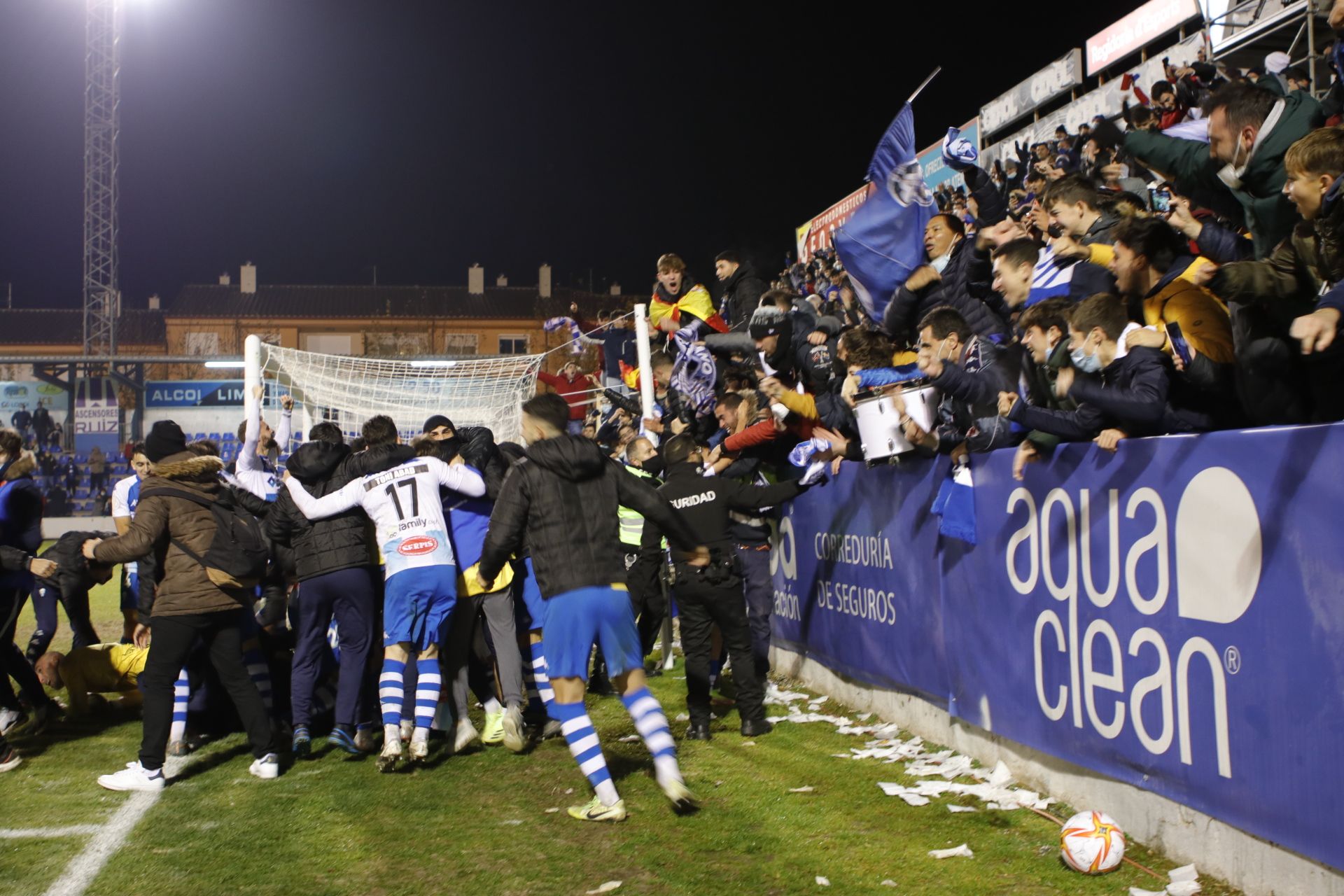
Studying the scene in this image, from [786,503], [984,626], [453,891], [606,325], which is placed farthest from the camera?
[606,325]

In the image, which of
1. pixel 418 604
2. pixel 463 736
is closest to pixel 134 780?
pixel 418 604

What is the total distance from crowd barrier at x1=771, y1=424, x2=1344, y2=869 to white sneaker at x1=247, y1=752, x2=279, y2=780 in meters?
3.85

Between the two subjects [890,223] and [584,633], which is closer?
[584,633]

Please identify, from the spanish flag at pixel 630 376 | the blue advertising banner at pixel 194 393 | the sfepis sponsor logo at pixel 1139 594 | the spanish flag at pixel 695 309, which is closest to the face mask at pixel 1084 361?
the sfepis sponsor logo at pixel 1139 594

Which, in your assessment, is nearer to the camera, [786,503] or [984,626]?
[984,626]

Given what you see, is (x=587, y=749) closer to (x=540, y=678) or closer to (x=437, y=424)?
(x=540, y=678)

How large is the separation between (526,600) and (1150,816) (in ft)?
14.3

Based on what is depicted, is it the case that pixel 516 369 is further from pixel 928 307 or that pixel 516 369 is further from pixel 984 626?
pixel 984 626

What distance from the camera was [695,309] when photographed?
11211 millimetres

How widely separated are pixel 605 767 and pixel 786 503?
395 centimetres

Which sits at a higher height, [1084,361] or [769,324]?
[769,324]

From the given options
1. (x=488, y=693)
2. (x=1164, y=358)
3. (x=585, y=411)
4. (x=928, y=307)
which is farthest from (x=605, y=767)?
(x=585, y=411)

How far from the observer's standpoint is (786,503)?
9094mm

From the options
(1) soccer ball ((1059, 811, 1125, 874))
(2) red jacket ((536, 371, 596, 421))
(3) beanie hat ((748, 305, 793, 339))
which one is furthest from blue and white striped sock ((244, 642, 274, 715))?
(2) red jacket ((536, 371, 596, 421))
